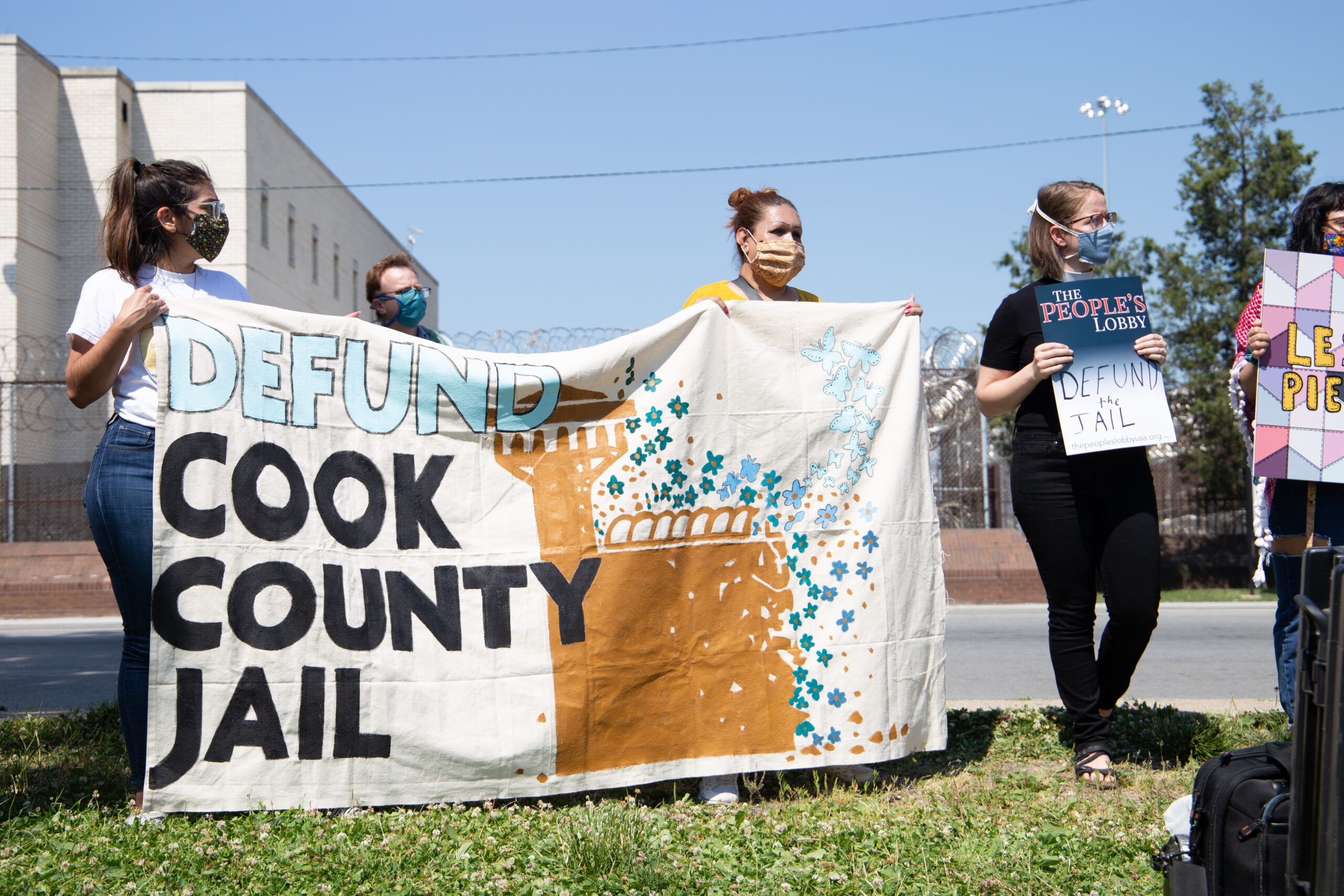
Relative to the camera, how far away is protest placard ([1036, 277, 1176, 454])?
373cm

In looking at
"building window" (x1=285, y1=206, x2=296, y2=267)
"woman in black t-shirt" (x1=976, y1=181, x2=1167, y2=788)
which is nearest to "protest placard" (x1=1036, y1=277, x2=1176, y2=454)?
"woman in black t-shirt" (x1=976, y1=181, x2=1167, y2=788)

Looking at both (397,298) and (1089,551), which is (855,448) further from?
(397,298)

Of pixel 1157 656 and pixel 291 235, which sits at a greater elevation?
pixel 291 235

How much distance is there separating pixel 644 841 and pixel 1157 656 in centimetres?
677

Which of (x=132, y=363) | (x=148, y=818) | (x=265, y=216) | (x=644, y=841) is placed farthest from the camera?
(x=265, y=216)

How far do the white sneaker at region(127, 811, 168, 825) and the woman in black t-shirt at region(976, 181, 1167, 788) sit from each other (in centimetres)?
294

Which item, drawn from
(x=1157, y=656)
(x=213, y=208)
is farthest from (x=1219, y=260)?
(x=213, y=208)

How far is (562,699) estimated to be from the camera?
11.7 feet

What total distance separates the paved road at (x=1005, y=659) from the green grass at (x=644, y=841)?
2.80 metres

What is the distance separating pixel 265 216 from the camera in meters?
25.0

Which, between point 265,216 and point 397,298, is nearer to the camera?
point 397,298

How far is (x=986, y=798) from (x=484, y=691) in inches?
66.2

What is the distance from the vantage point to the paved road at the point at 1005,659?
6.83 m

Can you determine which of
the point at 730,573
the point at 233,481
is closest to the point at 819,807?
the point at 730,573
